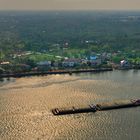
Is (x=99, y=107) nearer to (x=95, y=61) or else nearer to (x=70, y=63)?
(x=70, y=63)

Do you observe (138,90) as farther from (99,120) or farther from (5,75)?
(5,75)

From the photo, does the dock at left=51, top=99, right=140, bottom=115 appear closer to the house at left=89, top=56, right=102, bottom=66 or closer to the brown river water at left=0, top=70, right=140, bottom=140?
the brown river water at left=0, top=70, right=140, bottom=140

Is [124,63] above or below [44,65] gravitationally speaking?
below

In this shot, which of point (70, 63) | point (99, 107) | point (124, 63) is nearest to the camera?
point (99, 107)

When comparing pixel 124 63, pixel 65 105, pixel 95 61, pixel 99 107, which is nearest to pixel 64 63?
pixel 95 61

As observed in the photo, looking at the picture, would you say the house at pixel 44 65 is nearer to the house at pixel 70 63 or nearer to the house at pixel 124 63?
the house at pixel 70 63

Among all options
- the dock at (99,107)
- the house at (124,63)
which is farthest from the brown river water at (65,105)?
the house at (124,63)

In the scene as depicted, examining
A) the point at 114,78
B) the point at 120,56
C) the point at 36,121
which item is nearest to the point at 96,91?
the point at 114,78
